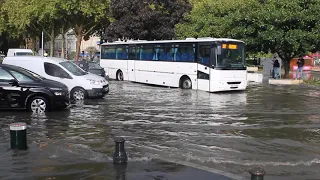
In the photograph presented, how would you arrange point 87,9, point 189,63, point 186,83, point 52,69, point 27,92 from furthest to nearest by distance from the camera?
point 87,9 → point 186,83 → point 189,63 → point 52,69 → point 27,92

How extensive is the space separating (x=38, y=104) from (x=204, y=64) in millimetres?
10975

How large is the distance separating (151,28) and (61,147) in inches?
1207

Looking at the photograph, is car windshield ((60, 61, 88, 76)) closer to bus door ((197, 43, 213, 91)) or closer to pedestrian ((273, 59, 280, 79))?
bus door ((197, 43, 213, 91))

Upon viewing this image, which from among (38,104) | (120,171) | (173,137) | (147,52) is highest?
(147,52)

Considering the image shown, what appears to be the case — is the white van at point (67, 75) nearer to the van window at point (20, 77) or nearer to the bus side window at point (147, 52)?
the van window at point (20, 77)

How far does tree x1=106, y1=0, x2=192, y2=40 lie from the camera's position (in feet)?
126

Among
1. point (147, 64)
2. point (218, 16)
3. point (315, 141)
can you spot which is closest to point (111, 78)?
point (147, 64)

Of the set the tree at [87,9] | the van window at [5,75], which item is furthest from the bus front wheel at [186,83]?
the tree at [87,9]

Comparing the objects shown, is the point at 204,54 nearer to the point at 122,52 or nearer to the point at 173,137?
the point at 122,52

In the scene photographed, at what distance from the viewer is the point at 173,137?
10.5 meters

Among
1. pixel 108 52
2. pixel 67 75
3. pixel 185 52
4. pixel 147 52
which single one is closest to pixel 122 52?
pixel 108 52

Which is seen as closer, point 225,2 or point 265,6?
point 265,6

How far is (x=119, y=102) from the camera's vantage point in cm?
1803

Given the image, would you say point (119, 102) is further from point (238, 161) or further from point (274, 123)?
point (238, 161)
